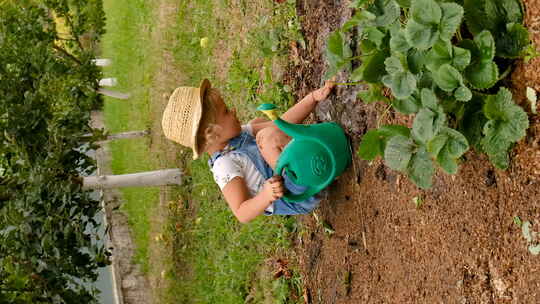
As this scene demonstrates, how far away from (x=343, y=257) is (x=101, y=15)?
430 cm

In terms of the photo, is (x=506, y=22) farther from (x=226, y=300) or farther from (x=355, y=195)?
(x=226, y=300)

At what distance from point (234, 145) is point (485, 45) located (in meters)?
1.51

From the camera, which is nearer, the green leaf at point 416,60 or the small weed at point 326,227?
the green leaf at point 416,60

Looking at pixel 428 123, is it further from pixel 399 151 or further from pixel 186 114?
pixel 186 114

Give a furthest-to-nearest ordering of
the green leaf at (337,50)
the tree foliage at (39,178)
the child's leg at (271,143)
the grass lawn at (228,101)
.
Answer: the grass lawn at (228,101)
the tree foliage at (39,178)
the child's leg at (271,143)
the green leaf at (337,50)

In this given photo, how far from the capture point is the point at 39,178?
370 cm

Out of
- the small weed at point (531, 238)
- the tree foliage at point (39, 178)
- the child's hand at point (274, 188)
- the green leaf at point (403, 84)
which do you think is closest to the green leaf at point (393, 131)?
the green leaf at point (403, 84)

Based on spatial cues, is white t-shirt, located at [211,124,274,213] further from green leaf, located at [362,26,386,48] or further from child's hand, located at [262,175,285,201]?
green leaf, located at [362,26,386,48]

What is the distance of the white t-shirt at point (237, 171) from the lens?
2.68 metres

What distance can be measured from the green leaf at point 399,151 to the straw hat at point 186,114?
3.37 feet

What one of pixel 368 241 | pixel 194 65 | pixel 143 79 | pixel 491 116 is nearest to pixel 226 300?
pixel 368 241

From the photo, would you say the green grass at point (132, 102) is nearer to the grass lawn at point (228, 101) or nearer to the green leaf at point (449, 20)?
the grass lawn at point (228, 101)

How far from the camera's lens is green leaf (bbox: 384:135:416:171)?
5.91ft

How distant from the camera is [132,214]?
7.01m
